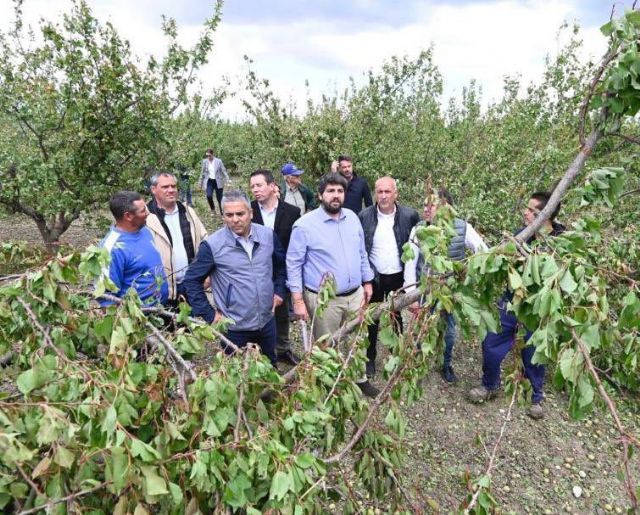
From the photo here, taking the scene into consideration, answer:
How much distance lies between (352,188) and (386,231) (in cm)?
199

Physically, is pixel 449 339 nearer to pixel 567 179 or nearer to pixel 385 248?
pixel 385 248

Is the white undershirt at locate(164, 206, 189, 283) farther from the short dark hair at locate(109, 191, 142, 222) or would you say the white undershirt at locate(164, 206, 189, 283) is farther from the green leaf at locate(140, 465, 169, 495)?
the green leaf at locate(140, 465, 169, 495)

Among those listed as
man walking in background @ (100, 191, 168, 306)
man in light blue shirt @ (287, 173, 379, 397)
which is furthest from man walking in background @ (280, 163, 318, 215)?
man walking in background @ (100, 191, 168, 306)

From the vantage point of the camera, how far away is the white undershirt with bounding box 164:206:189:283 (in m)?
3.95

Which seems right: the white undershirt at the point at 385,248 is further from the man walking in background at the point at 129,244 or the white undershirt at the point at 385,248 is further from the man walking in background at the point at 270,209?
the man walking in background at the point at 129,244

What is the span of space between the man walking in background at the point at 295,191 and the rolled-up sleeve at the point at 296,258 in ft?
7.94

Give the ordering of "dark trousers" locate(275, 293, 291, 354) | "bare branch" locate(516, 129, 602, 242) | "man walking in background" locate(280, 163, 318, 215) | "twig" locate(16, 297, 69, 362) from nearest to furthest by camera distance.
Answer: "twig" locate(16, 297, 69, 362), "bare branch" locate(516, 129, 602, 242), "dark trousers" locate(275, 293, 291, 354), "man walking in background" locate(280, 163, 318, 215)

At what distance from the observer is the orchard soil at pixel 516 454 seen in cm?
335

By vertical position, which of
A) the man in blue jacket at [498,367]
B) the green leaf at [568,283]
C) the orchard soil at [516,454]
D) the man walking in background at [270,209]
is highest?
the man walking in background at [270,209]

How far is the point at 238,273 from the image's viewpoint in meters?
3.39

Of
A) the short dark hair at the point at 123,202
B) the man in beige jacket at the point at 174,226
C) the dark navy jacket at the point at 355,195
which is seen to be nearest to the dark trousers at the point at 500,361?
the dark navy jacket at the point at 355,195

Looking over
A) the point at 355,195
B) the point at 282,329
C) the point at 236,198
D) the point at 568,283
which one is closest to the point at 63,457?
the point at 568,283

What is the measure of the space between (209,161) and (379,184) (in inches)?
330

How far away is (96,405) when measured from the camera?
115 cm
